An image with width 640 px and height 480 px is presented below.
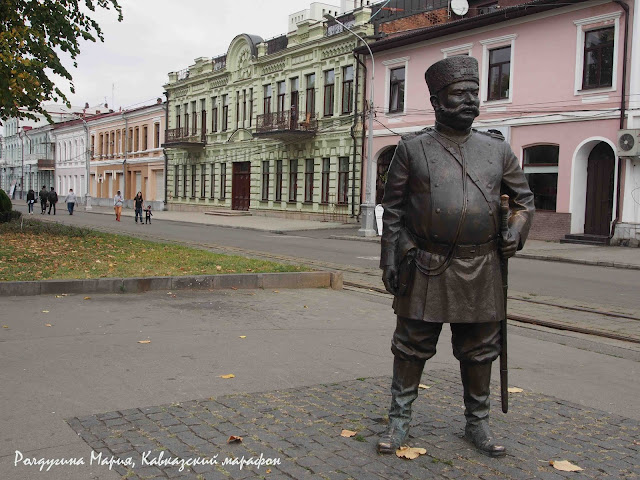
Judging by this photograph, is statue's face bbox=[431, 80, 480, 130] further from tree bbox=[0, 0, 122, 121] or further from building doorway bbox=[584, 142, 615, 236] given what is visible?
building doorway bbox=[584, 142, 615, 236]

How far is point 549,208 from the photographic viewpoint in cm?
2398

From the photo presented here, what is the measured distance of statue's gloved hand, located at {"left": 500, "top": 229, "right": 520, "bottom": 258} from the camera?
3.88 meters

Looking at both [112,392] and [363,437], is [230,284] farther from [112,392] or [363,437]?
[363,437]

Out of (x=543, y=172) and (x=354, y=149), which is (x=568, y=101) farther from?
(x=354, y=149)

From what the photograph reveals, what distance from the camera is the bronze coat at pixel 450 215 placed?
3.83 m

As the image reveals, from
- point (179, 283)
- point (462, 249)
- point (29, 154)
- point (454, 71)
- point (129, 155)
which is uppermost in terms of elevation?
point (29, 154)

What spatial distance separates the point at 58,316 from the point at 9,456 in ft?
14.1

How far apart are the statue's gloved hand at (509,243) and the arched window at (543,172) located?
825 inches

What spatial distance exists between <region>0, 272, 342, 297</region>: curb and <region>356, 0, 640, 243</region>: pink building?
13851mm

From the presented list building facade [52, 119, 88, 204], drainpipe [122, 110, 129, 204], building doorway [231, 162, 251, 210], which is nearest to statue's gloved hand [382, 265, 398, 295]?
building doorway [231, 162, 251, 210]

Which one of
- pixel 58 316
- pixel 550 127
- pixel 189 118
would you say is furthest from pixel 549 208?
pixel 189 118

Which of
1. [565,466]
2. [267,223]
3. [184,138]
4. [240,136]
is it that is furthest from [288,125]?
[565,466]

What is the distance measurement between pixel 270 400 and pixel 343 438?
2.80 feet

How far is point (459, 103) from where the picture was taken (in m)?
3.85
